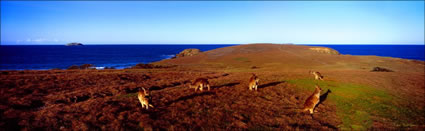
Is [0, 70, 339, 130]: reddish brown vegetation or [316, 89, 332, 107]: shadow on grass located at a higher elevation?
[0, 70, 339, 130]: reddish brown vegetation

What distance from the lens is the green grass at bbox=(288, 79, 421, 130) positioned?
33.1 ft

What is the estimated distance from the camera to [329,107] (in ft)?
40.4

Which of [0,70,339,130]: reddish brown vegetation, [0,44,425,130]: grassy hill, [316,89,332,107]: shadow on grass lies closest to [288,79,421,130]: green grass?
[0,44,425,130]: grassy hill

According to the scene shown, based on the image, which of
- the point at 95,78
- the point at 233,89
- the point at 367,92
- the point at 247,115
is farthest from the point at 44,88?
the point at 367,92

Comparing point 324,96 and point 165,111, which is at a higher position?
point 165,111

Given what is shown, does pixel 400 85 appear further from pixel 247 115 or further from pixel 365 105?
pixel 247 115

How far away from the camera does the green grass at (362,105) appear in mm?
10094

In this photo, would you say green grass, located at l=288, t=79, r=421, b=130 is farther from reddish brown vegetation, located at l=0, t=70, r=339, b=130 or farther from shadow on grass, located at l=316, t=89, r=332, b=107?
reddish brown vegetation, located at l=0, t=70, r=339, b=130

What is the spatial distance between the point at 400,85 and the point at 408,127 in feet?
43.6

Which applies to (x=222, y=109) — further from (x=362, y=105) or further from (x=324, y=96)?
(x=362, y=105)

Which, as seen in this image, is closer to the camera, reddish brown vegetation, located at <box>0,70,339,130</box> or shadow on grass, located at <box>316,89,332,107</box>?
reddish brown vegetation, located at <box>0,70,339,130</box>

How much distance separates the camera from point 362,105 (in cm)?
1282

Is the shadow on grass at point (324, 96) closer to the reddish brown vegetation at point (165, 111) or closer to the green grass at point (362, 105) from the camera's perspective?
the green grass at point (362, 105)

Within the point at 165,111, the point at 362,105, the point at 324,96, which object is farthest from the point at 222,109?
the point at 362,105
